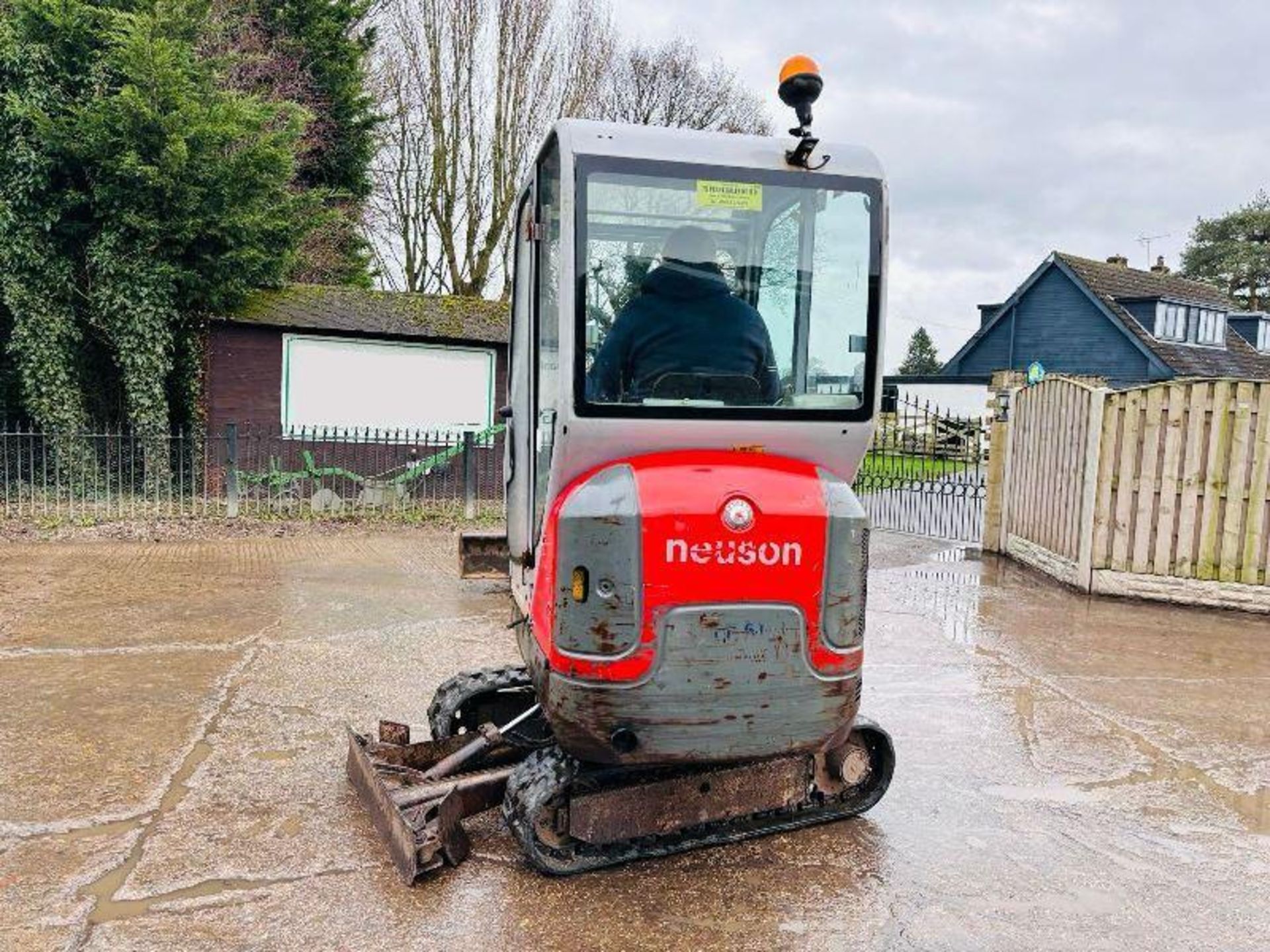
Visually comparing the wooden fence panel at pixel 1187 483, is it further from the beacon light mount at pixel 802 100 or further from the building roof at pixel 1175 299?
the building roof at pixel 1175 299

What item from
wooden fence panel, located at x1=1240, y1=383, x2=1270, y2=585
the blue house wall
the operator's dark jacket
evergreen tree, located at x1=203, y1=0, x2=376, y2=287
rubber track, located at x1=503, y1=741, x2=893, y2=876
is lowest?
rubber track, located at x1=503, y1=741, x2=893, y2=876

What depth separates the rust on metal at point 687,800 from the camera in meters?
3.38

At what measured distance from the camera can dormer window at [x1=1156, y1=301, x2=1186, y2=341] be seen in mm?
29172

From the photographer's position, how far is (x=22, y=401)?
13180 millimetres

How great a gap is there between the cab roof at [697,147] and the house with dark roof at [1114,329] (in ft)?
91.4

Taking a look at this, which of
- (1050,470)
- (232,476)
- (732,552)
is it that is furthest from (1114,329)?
(732,552)

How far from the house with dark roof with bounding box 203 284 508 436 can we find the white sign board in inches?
0.4

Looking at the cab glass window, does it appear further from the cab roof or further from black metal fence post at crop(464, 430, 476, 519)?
black metal fence post at crop(464, 430, 476, 519)

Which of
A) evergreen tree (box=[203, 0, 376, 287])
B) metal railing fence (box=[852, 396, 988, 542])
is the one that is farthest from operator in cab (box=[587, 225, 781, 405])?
evergreen tree (box=[203, 0, 376, 287])

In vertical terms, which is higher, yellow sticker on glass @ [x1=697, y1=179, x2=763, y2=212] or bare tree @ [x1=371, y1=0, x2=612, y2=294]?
bare tree @ [x1=371, y1=0, x2=612, y2=294]

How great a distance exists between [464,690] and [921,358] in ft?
183

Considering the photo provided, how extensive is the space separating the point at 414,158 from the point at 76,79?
9.28 m

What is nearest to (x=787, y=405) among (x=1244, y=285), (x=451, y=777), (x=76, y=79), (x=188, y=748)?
(x=451, y=777)

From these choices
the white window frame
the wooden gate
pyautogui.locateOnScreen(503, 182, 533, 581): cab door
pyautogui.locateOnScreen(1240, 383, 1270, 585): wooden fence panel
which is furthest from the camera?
the white window frame
